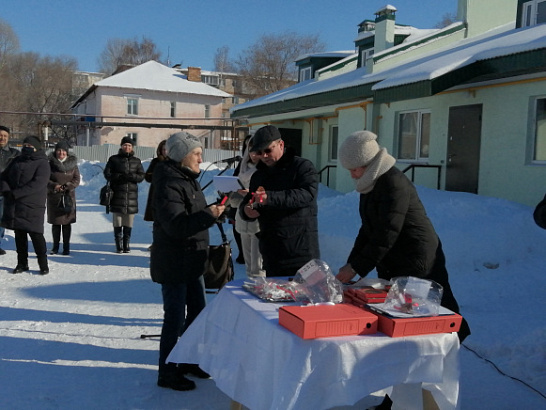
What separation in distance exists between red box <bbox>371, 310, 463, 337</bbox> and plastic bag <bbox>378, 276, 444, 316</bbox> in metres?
0.05

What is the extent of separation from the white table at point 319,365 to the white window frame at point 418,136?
9337 mm

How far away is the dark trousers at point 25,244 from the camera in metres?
6.58

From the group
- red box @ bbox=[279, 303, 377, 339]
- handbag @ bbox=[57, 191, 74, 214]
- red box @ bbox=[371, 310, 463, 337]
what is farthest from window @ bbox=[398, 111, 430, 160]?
red box @ bbox=[279, 303, 377, 339]

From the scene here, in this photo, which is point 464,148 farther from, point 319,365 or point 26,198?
point 319,365

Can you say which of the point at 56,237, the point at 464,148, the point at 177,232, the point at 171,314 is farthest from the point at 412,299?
the point at 464,148

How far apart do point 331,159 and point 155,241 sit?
12.8m

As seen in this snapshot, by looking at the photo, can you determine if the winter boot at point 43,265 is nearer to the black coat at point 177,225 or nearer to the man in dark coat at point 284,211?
the black coat at point 177,225

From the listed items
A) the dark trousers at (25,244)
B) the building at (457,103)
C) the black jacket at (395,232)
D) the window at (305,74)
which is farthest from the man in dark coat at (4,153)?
the window at (305,74)

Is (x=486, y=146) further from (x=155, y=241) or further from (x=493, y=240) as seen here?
(x=155, y=241)

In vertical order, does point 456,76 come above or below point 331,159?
above

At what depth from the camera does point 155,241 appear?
11.6 feet

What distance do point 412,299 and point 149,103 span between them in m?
39.9

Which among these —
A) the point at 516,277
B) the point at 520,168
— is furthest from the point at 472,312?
the point at 520,168

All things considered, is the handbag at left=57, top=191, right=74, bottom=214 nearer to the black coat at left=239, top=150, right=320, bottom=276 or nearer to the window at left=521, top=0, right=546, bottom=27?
the black coat at left=239, top=150, right=320, bottom=276
